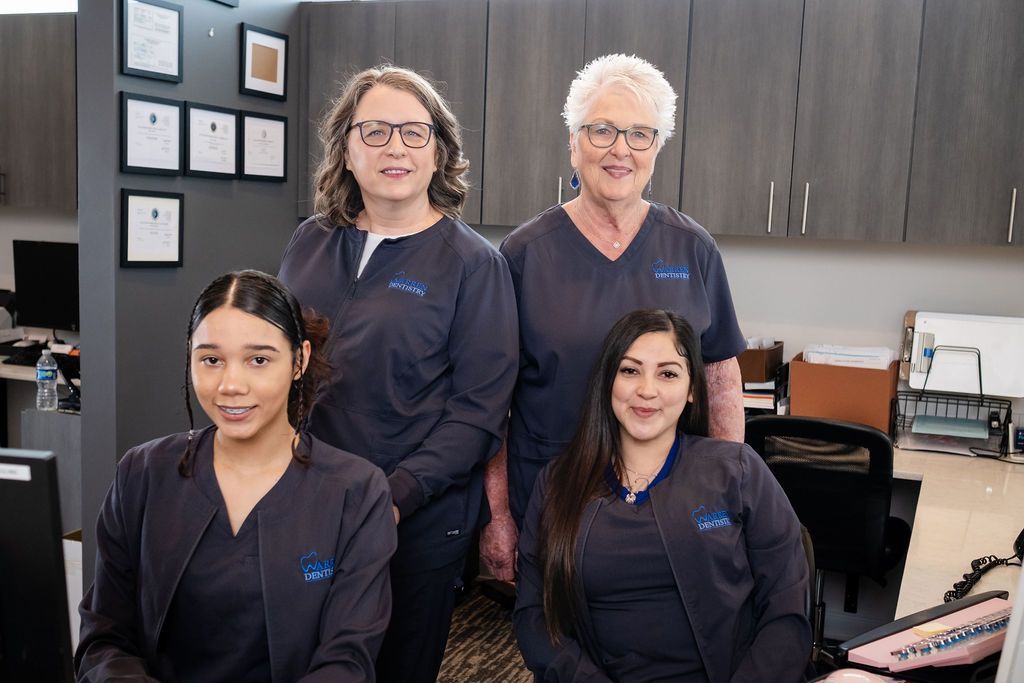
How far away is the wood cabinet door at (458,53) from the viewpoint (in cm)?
378

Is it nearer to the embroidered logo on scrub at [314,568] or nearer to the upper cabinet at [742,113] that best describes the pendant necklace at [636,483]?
the embroidered logo on scrub at [314,568]

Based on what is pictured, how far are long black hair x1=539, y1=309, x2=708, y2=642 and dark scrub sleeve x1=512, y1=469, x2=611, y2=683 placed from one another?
19 millimetres

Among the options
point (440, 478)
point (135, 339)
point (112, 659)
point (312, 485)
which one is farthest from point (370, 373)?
point (135, 339)

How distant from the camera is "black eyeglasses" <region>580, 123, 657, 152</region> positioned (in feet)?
6.33

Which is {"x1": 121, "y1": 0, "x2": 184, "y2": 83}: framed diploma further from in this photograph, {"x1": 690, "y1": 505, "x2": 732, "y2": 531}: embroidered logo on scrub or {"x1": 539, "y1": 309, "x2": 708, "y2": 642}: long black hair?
{"x1": 690, "y1": 505, "x2": 732, "y2": 531}: embroidered logo on scrub

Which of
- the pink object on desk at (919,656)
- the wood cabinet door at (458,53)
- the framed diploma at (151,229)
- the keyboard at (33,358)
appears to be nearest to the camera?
the pink object on desk at (919,656)

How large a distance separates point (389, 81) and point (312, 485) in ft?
2.60

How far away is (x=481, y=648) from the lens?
11.2 ft

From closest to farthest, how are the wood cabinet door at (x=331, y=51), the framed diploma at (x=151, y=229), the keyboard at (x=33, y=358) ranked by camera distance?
1. the framed diploma at (x=151, y=229)
2. the wood cabinet door at (x=331, y=51)
3. the keyboard at (x=33, y=358)

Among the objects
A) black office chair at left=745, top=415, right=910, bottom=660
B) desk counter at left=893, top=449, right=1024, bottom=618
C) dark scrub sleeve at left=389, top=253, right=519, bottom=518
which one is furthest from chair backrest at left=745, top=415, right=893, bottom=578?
dark scrub sleeve at left=389, top=253, right=519, bottom=518

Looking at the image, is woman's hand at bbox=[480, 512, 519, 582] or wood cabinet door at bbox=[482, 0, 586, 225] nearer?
woman's hand at bbox=[480, 512, 519, 582]

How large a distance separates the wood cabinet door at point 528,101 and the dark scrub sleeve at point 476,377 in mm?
1869

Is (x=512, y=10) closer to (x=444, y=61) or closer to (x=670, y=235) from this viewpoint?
(x=444, y=61)

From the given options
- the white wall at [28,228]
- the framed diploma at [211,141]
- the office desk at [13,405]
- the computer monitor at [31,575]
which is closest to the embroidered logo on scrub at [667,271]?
the computer monitor at [31,575]
